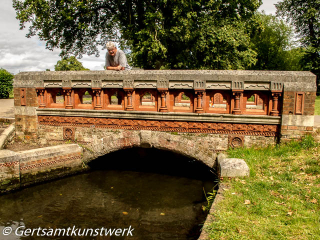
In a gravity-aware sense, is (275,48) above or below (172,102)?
above

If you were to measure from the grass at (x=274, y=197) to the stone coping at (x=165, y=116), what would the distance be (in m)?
0.69

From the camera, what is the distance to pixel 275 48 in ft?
109

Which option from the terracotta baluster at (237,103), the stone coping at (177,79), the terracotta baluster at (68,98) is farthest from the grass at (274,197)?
the terracotta baluster at (68,98)

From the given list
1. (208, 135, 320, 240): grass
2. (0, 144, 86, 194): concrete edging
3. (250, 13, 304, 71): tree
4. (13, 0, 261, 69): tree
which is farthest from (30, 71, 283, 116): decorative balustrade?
(250, 13, 304, 71): tree

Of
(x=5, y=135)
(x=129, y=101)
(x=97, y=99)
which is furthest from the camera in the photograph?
(x=5, y=135)

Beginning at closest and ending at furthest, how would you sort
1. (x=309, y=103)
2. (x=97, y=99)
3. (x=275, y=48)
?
1. (x=309, y=103)
2. (x=97, y=99)
3. (x=275, y=48)

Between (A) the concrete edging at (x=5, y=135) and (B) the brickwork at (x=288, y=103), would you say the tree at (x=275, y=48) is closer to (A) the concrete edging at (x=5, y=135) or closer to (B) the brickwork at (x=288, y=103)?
(B) the brickwork at (x=288, y=103)

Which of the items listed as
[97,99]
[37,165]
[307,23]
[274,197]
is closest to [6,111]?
[37,165]

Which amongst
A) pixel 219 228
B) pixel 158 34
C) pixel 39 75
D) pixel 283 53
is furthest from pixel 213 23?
pixel 283 53

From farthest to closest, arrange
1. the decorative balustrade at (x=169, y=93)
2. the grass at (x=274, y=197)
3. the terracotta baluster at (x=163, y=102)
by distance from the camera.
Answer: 1. the terracotta baluster at (x=163, y=102)
2. the decorative balustrade at (x=169, y=93)
3. the grass at (x=274, y=197)

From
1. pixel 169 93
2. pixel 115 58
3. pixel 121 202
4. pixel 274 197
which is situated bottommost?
pixel 121 202

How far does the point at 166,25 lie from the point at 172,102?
26.0 feet

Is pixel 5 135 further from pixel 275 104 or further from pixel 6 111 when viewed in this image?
pixel 275 104

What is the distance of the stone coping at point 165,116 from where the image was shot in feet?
21.1
